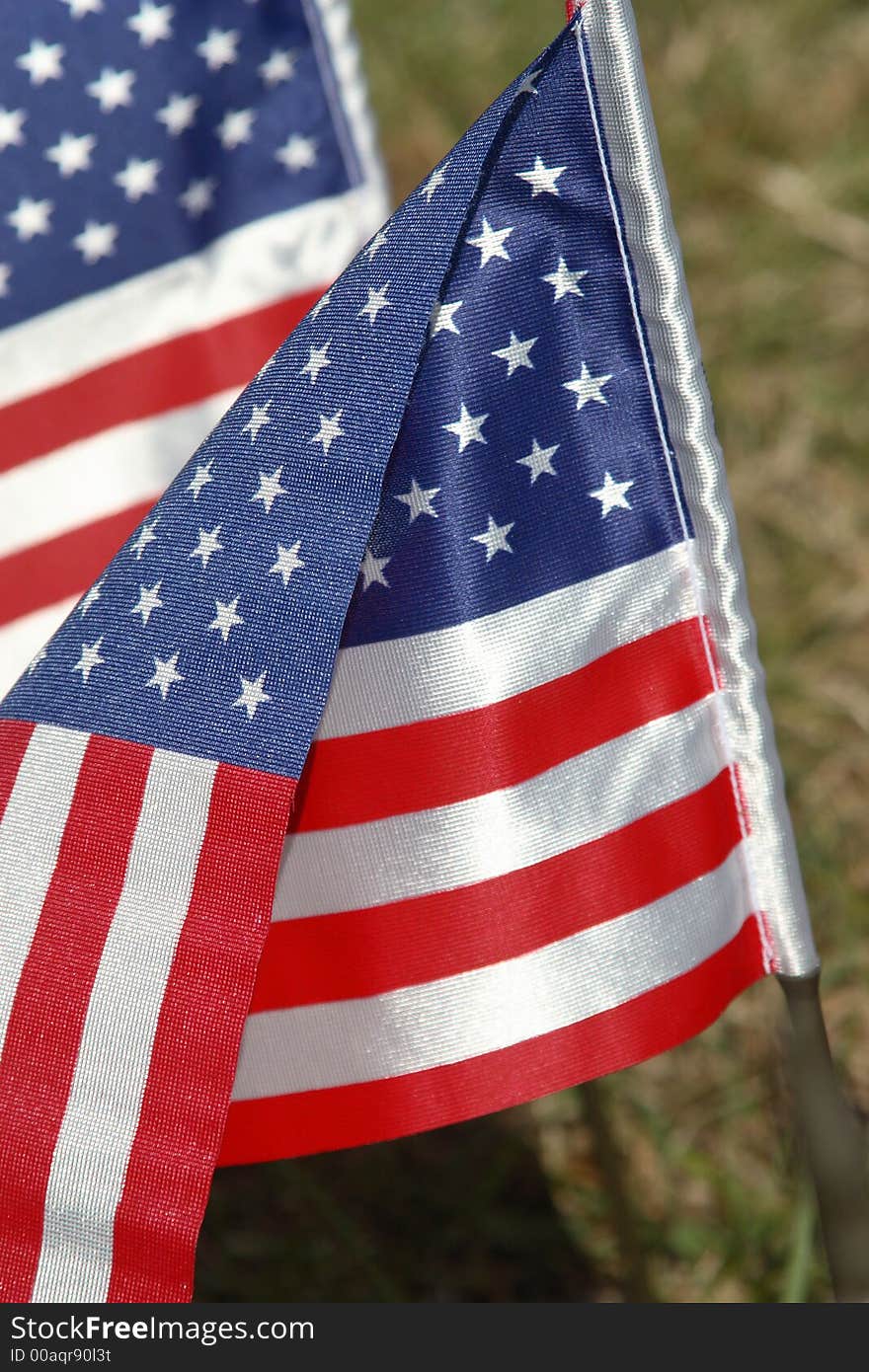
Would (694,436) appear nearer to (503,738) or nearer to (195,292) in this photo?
(503,738)

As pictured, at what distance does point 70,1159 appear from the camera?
1.16 m

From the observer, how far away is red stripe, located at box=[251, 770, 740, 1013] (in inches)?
49.6

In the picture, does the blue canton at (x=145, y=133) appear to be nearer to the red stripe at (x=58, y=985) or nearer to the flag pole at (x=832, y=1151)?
the red stripe at (x=58, y=985)

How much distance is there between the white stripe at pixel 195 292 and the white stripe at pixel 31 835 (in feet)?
2.71

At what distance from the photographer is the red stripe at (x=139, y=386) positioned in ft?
6.22

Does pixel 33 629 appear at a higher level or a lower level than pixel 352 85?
lower

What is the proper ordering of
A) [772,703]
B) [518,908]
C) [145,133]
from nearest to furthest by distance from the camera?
[518,908] → [145,133] → [772,703]

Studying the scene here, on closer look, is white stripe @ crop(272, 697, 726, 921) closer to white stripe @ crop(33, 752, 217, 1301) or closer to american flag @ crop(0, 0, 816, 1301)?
american flag @ crop(0, 0, 816, 1301)

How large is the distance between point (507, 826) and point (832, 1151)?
1.33 ft

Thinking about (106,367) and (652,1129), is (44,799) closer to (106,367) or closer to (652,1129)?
(106,367)

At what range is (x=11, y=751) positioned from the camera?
1239 mm

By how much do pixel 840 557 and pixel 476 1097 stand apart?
1930 millimetres

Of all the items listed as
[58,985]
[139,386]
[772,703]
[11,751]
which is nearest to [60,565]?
[139,386]

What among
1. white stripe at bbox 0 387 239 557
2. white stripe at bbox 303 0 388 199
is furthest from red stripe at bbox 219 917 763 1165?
white stripe at bbox 303 0 388 199
